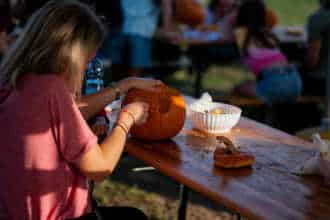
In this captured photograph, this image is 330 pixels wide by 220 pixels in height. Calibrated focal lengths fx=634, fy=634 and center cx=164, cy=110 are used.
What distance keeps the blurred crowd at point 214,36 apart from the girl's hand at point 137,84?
135 centimetres

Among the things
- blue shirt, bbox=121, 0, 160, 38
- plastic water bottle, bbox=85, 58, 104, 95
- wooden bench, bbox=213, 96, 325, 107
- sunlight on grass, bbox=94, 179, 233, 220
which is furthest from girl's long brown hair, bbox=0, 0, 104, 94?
blue shirt, bbox=121, 0, 160, 38

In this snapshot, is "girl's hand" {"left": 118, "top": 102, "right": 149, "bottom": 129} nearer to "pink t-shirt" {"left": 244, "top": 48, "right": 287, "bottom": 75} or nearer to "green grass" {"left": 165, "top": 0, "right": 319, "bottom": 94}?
"pink t-shirt" {"left": 244, "top": 48, "right": 287, "bottom": 75}

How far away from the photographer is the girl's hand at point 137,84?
2572 mm

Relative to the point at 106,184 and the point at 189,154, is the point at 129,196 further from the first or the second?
the point at 189,154

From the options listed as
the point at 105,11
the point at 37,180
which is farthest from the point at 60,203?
the point at 105,11

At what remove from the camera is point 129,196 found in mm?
4242

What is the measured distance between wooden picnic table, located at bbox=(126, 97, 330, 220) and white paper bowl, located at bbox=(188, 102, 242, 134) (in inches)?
1.4

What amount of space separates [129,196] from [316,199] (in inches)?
93.5

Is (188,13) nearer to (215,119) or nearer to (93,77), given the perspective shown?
(93,77)

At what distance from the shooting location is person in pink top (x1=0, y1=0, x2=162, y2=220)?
77.3 inches

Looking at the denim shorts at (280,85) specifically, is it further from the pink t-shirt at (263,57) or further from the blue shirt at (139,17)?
the blue shirt at (139,17)

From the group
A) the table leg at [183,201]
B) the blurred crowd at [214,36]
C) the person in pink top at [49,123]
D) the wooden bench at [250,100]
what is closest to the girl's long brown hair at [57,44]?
the person in pink top at [49,123]

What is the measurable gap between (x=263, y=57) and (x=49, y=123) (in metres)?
3.17

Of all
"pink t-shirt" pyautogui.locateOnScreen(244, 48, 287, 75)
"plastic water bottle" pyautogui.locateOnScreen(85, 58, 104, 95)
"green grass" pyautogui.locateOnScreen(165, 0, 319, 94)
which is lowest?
"green grass" pyautogui.locateOnScreen(165, 0, 319, 94)
